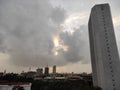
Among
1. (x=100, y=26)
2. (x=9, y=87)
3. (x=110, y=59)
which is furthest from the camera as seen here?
(x=100, y=26)

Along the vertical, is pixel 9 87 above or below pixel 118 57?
below

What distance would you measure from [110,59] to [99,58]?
203 inches

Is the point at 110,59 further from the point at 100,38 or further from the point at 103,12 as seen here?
the point at 103,12

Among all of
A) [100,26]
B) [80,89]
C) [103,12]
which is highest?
[103,12]

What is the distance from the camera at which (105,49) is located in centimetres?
6362

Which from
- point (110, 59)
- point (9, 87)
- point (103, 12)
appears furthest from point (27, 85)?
point (103, 12)

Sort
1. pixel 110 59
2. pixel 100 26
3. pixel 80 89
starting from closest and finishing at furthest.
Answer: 1. pixel 80 89
2. pixel 110 59
3. pixel 100 26

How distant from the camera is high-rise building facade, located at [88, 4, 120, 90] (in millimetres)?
59938

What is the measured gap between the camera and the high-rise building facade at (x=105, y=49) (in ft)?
197

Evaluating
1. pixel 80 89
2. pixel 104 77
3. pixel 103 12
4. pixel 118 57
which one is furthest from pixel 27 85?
pixel 103 12

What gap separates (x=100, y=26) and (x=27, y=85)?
4578 cm

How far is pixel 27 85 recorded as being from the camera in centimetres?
4878

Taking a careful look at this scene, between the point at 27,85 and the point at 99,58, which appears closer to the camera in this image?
the point at 27,85

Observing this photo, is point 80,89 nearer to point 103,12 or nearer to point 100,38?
point 100,38
